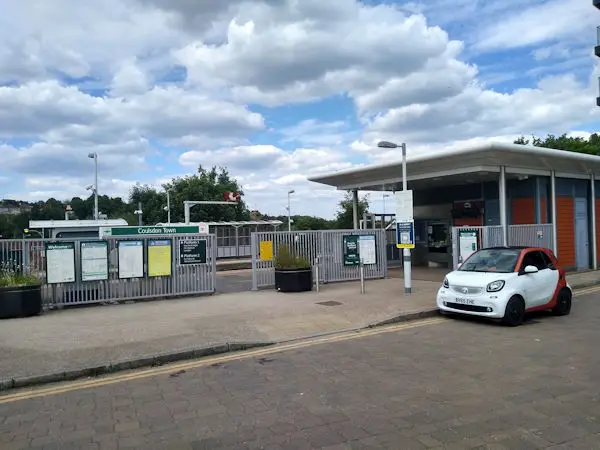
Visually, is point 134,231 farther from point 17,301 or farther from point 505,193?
point 505,193

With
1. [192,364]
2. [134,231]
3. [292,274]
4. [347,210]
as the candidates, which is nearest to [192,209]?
[347,210]

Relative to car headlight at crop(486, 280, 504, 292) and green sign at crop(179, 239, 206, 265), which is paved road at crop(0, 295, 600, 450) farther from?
green sign at crop(179, 239, 206, 265)

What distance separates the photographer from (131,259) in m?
13.3

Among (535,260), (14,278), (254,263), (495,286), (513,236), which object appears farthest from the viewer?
(513,236)

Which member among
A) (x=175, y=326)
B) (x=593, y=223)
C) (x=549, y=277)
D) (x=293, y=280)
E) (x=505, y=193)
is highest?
(x=505, y=193)

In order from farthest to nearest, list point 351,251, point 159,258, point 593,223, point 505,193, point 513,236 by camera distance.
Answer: point 593,223, point 505,193, point 513,236, point 351,251, point 159,258

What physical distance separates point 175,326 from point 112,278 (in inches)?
161

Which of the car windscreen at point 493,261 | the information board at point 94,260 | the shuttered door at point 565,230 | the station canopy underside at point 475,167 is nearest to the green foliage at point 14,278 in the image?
the information board at point 94,260

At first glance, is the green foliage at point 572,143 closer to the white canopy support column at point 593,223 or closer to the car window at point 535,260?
the white canopy support column at point 593,223

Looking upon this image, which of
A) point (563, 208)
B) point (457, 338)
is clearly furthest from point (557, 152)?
point (457, 338)

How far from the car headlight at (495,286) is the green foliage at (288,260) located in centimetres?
608

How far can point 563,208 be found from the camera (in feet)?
68.5

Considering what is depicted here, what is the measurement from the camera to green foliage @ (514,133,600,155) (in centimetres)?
4397

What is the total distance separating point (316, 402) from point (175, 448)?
A: 168 centimetres
